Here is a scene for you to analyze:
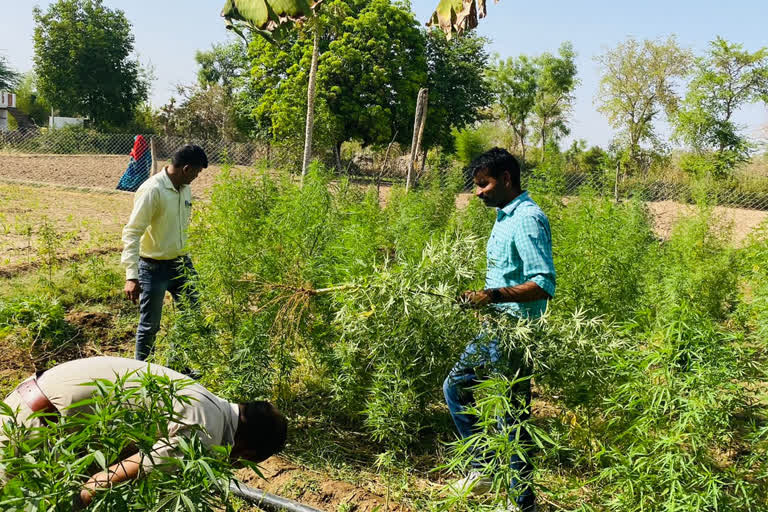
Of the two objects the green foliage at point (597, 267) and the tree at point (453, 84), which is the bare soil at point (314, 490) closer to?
the green foliage at point (597, 267)

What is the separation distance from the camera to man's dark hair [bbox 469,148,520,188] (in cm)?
293

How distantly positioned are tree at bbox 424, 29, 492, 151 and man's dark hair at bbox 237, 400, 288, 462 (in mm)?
22124

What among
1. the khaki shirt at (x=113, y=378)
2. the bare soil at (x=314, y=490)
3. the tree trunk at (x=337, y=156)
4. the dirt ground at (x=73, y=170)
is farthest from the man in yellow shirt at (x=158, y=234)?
the dirt ground at (x=73, y=170)

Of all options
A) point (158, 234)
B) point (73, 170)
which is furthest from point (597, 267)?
point (73, 170)

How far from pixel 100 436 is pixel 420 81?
22393mm

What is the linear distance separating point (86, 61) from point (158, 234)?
1197 inches

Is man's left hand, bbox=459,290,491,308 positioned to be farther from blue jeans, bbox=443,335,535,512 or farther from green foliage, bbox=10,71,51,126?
green foliage, bbox=10,71,51,126

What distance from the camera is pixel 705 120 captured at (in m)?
17.5

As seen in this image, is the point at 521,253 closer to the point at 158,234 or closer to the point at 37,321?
the point at 158,234

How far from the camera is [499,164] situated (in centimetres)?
294

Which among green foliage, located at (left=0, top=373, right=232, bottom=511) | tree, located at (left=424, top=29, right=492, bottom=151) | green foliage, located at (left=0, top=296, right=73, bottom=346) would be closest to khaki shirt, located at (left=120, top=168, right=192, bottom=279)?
green foliage, located at (left=0, top=296, right=73, bottom=346)

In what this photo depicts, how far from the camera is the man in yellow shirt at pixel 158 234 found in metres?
4.09

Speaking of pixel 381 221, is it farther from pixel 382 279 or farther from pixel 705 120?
pixel 705 120

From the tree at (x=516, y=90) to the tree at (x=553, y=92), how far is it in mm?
399
